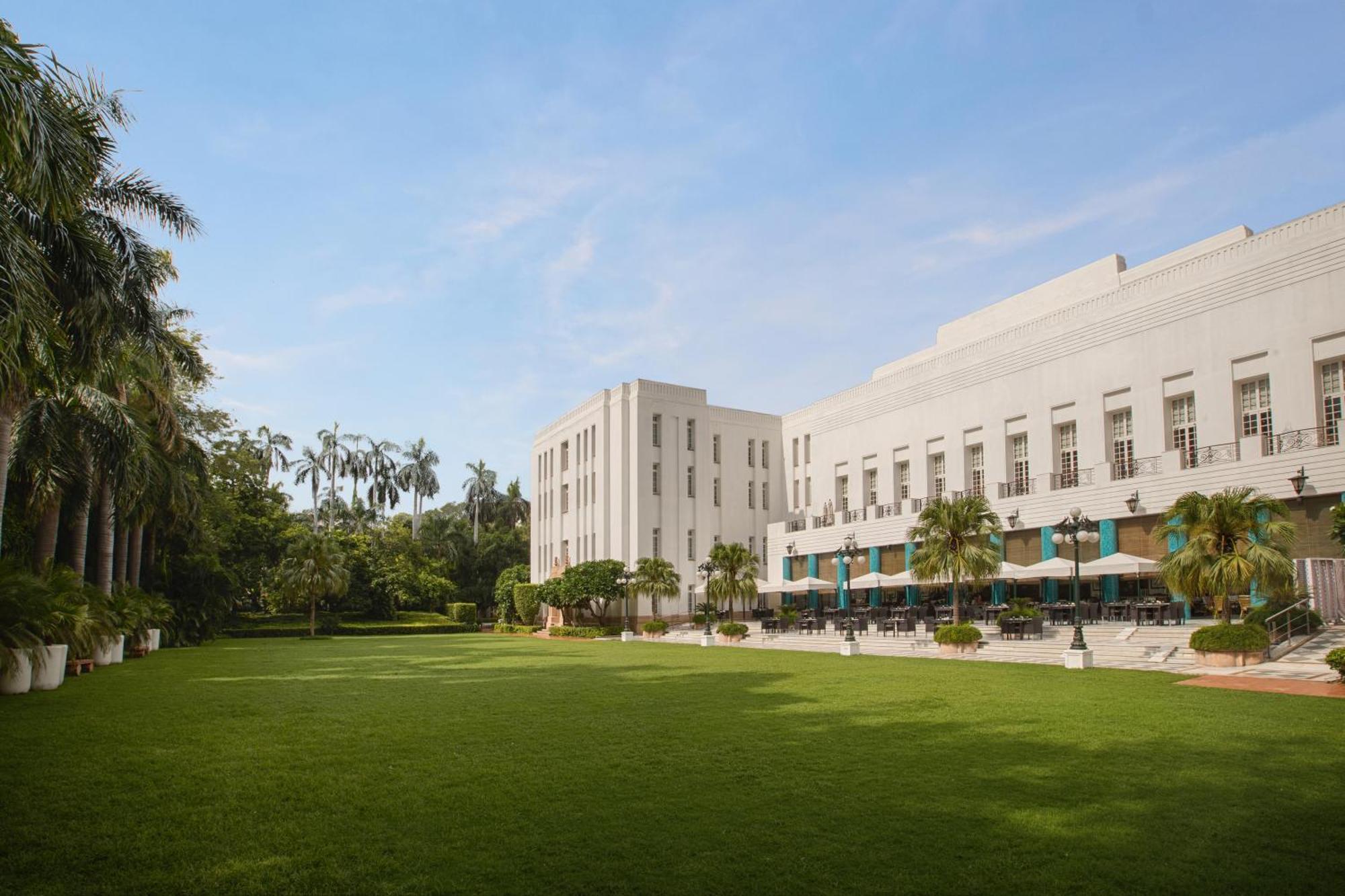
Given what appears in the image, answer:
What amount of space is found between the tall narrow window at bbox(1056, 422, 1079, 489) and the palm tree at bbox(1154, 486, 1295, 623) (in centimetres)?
1296

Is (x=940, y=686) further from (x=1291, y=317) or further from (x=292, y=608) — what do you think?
(x=292, y=608)

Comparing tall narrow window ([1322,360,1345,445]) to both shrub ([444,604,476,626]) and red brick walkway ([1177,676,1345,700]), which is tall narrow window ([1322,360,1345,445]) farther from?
shrub ([444,604,476,626])

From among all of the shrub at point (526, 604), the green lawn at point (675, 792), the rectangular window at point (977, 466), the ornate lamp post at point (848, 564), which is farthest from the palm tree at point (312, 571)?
the rectangular window at point (977, 466)

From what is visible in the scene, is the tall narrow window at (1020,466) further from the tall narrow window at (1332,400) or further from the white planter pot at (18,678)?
the white planter pot at (18,678)

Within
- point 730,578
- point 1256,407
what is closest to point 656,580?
point 730,578

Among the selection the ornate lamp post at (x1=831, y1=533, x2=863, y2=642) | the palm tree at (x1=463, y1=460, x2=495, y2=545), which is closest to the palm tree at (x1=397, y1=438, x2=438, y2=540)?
the palm tree at (x1=463, y1=460, x2=495, y2=545)

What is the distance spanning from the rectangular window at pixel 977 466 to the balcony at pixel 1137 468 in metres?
6.55

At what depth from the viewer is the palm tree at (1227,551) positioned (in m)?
19.4

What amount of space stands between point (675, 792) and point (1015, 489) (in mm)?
32097

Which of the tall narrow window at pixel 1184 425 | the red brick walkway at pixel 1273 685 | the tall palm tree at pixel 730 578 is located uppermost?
the tall narrow window at pixel 1184 425

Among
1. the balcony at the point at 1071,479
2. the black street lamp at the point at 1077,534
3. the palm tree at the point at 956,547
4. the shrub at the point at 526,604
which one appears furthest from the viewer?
the shrub at the point at 526,604

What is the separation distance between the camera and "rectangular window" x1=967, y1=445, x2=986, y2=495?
38.7 metres

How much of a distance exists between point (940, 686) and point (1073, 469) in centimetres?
2173

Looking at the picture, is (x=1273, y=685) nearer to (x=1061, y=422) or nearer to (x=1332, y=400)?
(x=1332, y=400)
